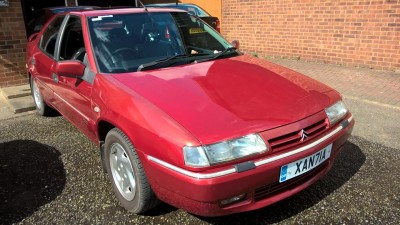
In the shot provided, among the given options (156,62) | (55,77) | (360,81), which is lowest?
(360,81)

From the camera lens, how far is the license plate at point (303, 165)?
2322 millimetres

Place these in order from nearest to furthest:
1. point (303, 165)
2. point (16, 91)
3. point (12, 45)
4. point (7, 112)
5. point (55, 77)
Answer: point (303, 165)
point (55, 77)
point (7, 112)
point (16, 91)
point (12, 45)

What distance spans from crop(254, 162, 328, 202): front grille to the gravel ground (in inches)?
12.7

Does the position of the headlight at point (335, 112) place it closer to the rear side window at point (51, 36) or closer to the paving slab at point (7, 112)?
the rear side window at point (51, 36)

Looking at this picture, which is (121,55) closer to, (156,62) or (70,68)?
(156,62)

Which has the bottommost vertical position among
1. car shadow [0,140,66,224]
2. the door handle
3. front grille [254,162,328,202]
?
car shadow [0,140,66,224]

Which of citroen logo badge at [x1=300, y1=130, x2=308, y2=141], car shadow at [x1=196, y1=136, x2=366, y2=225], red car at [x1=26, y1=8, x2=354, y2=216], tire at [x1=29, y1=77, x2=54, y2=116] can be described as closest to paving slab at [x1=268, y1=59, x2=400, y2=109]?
car shadow at [x1=196, y1=136, x2=366, y2=225]

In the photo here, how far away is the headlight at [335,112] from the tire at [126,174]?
4.75 ft

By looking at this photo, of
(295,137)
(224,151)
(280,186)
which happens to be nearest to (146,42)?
(224,151)

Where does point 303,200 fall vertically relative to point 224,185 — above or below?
below

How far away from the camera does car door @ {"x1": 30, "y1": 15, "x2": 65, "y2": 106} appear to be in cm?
407

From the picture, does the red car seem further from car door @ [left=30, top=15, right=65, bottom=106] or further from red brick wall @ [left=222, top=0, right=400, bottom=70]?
red brick wall @ [left=222, top=0, right=400, bottom=70]

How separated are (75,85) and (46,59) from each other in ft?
3.63

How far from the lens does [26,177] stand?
11.1ft
